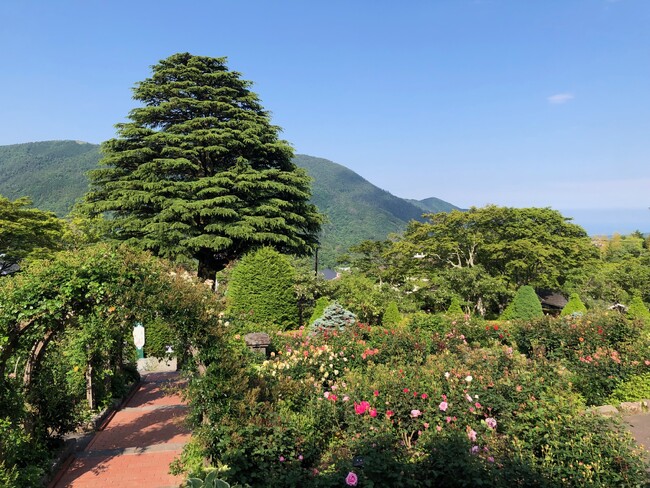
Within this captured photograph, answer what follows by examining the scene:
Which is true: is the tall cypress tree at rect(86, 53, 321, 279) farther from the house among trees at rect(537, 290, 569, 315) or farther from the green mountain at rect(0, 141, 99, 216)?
the green mountain at rect(0, 141, 99, 216)

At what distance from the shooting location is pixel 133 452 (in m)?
6.22

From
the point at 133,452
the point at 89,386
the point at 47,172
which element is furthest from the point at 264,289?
the point at 47,172

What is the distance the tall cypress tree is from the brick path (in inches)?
429

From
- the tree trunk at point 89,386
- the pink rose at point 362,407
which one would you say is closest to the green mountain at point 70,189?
the tree trunk at point 89,386

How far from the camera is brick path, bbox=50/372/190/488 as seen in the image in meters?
5.36

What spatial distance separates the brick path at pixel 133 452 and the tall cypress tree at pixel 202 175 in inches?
429

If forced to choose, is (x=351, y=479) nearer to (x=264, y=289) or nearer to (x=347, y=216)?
(x=264, y=289)

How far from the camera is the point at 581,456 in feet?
13.6

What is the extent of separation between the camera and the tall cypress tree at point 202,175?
18422 millimetres

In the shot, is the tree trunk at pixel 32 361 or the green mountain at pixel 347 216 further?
the green mountain at pixel 347 216

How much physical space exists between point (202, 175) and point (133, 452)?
53.7 feet

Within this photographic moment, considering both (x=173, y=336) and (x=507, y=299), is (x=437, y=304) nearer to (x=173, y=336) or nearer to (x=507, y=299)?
(x=507, y=299)

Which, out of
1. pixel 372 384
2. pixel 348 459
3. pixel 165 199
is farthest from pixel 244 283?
pixel 348 459

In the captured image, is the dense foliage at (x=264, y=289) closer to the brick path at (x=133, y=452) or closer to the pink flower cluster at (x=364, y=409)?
the brick path at (x=133, y=452)
